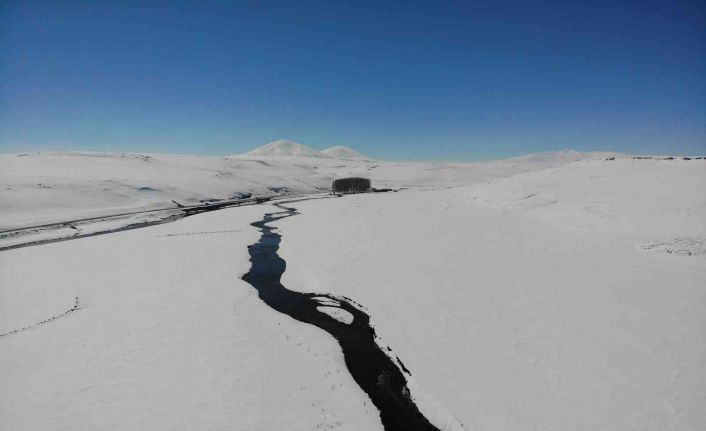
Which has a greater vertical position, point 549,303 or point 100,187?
point 100,187

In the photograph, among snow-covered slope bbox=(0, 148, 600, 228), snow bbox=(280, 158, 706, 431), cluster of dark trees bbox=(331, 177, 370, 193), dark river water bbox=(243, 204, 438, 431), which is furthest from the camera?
cluster of dark trees bbox=(331, 177, 370, 193)

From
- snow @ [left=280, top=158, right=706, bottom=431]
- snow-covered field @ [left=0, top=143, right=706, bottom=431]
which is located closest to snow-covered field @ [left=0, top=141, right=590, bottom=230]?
snow-covered field @ [left=0, top=143, right=706, bottom=431]

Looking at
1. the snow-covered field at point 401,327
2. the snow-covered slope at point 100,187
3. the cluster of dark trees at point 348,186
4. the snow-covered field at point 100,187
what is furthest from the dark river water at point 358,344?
the cluster of dark trees at point 348,186

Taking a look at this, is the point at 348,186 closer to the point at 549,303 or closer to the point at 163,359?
the point at 549,303

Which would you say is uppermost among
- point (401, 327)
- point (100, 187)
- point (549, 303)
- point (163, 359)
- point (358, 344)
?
point (100, 187)

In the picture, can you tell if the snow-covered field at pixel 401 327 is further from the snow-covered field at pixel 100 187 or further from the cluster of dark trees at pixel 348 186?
the cluster of dark trees at pixel 348 186

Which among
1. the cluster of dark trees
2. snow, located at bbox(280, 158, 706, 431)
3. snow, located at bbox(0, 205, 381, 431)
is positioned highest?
the cluster of dark trees

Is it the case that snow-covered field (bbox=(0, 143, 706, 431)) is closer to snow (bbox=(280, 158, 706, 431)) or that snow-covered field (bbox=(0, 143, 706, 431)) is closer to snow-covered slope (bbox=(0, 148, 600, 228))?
snow (bbox=(280, 158, 706, 431))

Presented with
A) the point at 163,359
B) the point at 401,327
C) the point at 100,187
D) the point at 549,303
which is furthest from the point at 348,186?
the point at 163,359
